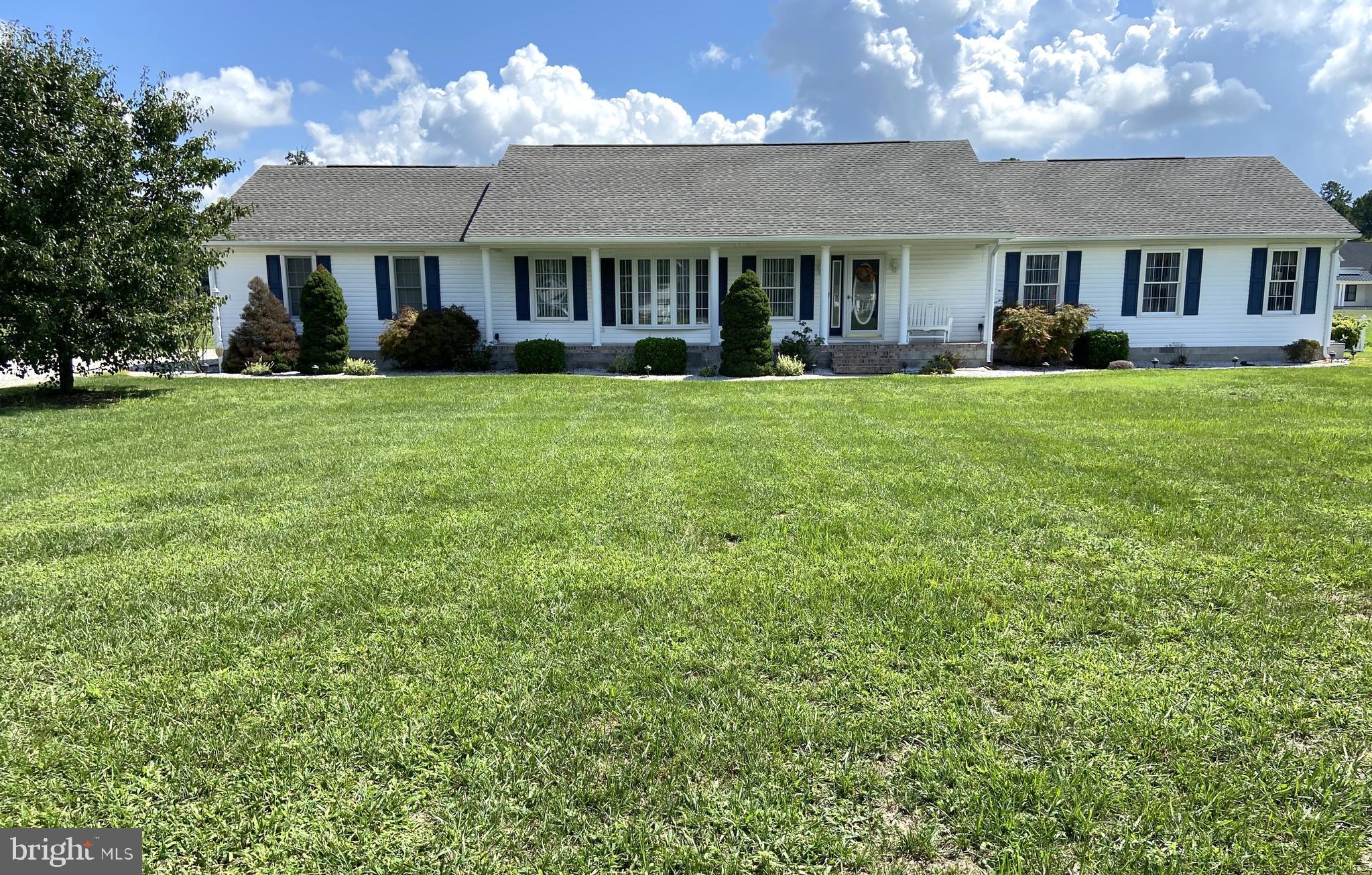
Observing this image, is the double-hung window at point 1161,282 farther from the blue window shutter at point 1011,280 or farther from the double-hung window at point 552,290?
the double-hung window at point 552,290

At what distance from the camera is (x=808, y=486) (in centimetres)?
584

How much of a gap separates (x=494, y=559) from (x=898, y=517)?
265 centimetres

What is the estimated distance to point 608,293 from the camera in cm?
1872

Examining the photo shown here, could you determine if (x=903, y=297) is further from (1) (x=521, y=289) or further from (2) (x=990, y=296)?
(1) (x=521, y=289)

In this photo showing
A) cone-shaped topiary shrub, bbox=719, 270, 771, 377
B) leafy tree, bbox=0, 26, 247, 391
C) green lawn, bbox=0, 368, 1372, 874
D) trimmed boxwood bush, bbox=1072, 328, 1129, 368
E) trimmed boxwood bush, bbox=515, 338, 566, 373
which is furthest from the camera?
trimmed boxwood bush, bbox=1072, 328, 1129, 368

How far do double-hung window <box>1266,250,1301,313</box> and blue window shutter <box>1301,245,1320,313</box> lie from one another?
0.20 meters

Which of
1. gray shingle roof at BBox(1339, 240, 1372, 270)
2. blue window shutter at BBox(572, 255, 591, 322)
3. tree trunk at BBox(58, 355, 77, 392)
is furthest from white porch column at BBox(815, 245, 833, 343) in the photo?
gray shingle roof at BBox(1339, 240, 1372, 270)

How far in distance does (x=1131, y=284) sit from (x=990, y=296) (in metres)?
4.40

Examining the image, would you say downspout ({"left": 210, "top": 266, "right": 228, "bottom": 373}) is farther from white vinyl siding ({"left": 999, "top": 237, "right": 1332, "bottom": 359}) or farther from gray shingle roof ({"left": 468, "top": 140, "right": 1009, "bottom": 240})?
white vinyl siding ({"left": 999, "top": 237, "right": 1332, "bottom": 359})

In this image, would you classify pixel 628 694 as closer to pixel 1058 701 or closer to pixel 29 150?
pixel 1058 701

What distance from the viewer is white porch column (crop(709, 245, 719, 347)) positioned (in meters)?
17.6

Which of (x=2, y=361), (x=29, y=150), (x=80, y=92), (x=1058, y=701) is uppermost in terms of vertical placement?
(x=80, y=92)

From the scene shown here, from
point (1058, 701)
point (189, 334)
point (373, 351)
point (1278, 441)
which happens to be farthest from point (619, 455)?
point (373, 351)

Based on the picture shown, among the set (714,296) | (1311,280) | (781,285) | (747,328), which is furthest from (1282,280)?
(714,296)
